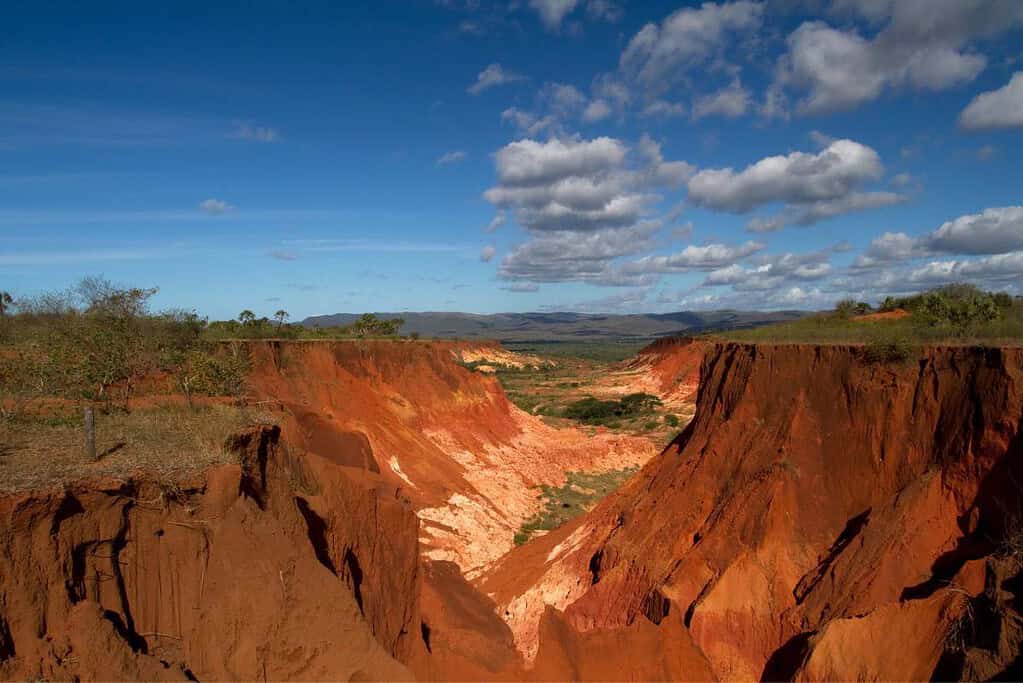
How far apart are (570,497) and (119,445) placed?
2802 centimetres

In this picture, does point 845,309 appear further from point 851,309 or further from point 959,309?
point 959,309

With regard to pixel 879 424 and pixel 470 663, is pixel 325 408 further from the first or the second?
pixel 879 424

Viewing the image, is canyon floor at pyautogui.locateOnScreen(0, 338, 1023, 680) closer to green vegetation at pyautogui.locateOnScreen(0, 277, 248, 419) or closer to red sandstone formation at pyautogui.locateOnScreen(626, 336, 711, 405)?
green vegetation at pyautogui.locateOnScreen(0, 277, 248, 419)

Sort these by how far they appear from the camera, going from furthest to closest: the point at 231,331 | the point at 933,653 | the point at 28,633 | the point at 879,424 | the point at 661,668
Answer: the point at 231,331 < the point at 879,424 < the point at 661,668 < the point at 933,653 < the point at 28,633

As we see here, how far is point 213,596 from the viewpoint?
7.95 metres

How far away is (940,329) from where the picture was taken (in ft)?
53.5

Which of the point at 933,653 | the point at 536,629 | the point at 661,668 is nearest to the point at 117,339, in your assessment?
the point at 536,629

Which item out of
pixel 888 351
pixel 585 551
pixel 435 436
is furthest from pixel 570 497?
pixel 888 351

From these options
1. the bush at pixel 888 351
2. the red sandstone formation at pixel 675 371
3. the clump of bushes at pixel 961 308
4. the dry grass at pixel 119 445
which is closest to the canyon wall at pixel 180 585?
the dry grass at pixel 119 445

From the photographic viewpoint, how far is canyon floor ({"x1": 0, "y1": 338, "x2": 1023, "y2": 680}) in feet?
23.8

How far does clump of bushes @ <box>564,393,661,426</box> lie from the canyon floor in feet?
113

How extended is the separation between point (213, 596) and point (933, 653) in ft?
36.8

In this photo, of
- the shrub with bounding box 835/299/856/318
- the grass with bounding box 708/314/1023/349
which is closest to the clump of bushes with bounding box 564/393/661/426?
the shrub with bounding box 835/299/856/318

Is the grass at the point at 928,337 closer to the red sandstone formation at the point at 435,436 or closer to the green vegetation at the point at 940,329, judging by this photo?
the green vegetation at the point at 940,329
